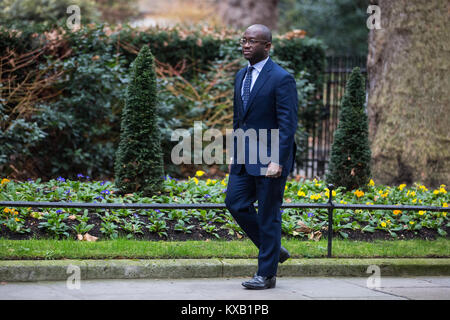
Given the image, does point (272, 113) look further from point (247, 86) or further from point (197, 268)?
point (197, 268)

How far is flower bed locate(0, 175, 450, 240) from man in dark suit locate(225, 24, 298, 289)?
1610mm

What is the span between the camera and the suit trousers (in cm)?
555

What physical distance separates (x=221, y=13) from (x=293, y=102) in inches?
743

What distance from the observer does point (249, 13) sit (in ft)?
76.2

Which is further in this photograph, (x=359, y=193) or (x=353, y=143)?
(x=353, y=143)

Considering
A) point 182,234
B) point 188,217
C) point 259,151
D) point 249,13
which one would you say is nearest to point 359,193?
point 188,217

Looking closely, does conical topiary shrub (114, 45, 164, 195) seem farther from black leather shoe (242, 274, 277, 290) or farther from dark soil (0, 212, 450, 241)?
black leather shoe (242, 274, 277, 290)

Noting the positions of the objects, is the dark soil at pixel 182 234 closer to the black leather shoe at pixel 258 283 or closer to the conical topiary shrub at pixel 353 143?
the conical topiary shrub at pixel 353 143

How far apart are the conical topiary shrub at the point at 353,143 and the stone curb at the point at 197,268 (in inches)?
90.4

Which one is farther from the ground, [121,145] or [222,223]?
[121,145]

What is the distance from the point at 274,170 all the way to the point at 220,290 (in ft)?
3.71

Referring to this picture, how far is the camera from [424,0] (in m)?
10.2
